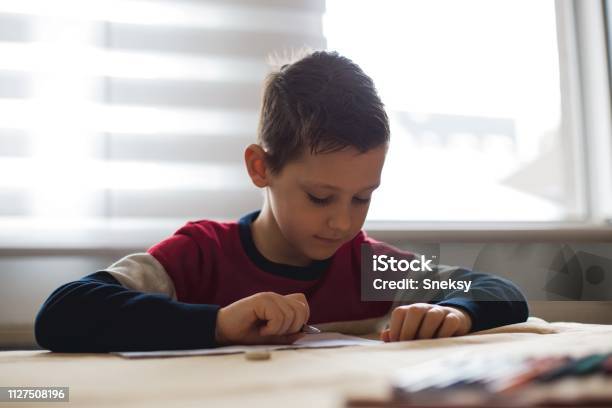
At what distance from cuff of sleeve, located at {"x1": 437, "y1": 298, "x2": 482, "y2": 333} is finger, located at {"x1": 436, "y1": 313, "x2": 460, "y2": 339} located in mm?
60

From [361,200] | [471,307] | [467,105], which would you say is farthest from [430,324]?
[467,105]

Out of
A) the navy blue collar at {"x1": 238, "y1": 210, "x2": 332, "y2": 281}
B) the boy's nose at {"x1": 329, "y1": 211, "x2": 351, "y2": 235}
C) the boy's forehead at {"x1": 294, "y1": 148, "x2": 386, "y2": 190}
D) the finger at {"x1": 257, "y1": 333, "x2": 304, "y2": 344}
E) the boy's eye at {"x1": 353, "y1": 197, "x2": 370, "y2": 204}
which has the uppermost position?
the boy's forehead at {"x1": 294, "y1": 148, "x2": 386, "y2": 190}

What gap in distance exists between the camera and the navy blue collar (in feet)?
3.49

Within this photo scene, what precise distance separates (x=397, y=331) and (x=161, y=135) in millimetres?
774

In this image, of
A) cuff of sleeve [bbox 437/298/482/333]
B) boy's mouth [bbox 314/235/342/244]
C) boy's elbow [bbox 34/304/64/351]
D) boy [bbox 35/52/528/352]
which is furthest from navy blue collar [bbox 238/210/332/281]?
boy's elbow [bbox 34/304/64/351]

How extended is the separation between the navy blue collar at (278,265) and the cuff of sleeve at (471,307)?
24 centimetres

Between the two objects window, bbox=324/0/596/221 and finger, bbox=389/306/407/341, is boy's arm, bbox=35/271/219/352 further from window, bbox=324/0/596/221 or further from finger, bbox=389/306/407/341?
window, bbox=324/0/596/221

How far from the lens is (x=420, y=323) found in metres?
0.79

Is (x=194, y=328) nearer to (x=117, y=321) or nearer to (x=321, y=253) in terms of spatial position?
(x=117, y=321)

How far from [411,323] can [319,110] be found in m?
0.34

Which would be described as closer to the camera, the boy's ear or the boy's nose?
the boy's nose

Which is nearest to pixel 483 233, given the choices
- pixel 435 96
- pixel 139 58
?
pixel 435 96

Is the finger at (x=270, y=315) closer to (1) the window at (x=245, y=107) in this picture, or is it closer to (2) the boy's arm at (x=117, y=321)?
(2) the boy's arm at (x=117, y=321)

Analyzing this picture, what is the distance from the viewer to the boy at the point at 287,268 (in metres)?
0.76
